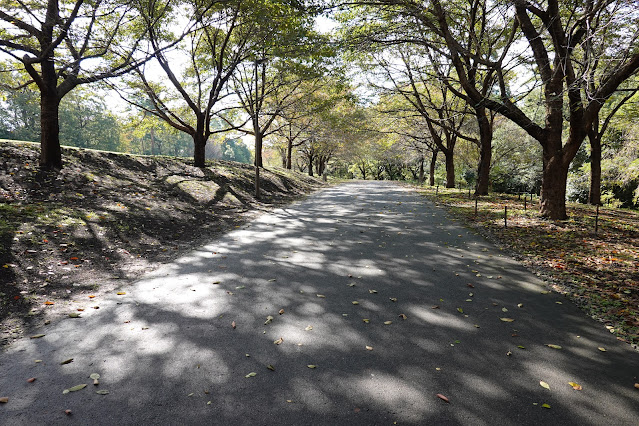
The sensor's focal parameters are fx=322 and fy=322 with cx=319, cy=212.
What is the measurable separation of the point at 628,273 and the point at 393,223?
18.2 ft

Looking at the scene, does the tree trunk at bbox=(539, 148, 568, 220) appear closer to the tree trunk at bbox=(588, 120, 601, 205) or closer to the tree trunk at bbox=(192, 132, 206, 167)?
the tree trunk at bbox=(588, 120, 601, 205)

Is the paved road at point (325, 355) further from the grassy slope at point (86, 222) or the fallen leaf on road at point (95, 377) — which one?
the grassy slope at point (86, 222)

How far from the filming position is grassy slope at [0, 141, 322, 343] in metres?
4.62

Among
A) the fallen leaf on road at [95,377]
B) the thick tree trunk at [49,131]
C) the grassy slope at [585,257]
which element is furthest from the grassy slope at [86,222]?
the grassy slope at [585,257]

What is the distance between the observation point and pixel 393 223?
33.2 ft

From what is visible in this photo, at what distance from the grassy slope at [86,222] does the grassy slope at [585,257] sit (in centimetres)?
691

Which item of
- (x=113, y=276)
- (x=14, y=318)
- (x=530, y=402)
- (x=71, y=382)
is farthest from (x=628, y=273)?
(x=14, y=318)

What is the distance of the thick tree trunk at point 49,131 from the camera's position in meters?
9.63

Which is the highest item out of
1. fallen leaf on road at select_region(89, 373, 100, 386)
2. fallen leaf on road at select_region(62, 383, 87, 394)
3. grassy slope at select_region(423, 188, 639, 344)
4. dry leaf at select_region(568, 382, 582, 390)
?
grassy slope at select_region(423, 188, 639, 344)

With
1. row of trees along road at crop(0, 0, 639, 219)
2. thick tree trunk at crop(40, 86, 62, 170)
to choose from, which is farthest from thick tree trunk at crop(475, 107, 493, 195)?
thick tree trunk at crop(40, 86, 62, 170)

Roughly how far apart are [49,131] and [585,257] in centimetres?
1421

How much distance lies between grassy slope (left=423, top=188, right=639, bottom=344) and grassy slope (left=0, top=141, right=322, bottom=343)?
6.91 metres

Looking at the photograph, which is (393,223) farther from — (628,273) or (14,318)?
(14,318)

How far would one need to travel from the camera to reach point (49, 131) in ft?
31.9
